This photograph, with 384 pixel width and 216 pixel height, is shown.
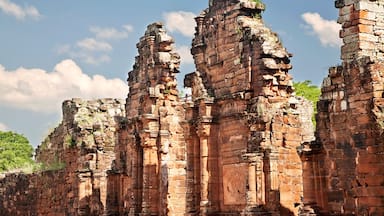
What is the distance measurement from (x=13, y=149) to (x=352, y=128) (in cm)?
4490

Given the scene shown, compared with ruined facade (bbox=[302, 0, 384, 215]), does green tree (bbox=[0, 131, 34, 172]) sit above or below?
above

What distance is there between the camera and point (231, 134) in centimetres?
1839

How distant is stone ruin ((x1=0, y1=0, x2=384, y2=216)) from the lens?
12.8 m

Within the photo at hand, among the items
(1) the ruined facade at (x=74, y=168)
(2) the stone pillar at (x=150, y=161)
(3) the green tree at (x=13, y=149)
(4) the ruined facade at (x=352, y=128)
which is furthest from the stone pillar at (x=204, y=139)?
(3) the green tree at (x=13, y=149)

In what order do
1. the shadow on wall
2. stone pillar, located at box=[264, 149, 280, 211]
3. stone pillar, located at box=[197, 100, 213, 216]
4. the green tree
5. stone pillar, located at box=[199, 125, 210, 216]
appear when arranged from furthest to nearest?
the green tree < the shadow on wall < stone pillar, located at box=[197, 100, 213, 216] < stone pillar, located at box=[199, 125, 210, 216] < stone pillar, located at box=[264, 149, 280, 211]

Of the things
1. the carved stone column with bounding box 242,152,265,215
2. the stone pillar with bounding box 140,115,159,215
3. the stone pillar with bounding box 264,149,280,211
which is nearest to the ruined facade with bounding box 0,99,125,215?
the stone pillar with bounding box 140,115,159,215

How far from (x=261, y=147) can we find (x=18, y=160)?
38249mm

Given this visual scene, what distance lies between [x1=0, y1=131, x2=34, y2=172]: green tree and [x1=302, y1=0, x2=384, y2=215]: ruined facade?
3968 cm

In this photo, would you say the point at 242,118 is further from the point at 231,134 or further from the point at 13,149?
the point at 13,149

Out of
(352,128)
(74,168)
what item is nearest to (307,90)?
(74,168)

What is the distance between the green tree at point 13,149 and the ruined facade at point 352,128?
3968 cm

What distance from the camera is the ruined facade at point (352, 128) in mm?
12133

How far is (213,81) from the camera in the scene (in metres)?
19.4

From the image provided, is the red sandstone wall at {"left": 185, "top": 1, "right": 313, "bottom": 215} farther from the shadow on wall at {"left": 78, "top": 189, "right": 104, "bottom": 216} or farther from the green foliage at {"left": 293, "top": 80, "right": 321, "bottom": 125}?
the green foliage at {"left": 293, "top": 80, "right": 321, "bottom": 125}
